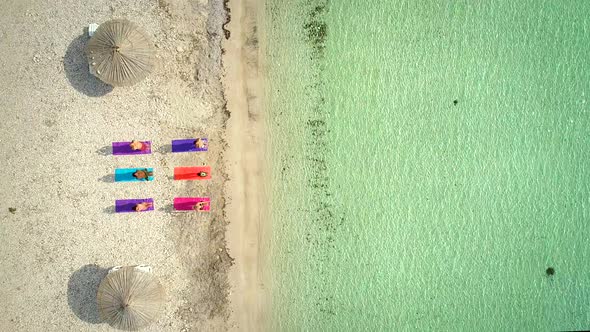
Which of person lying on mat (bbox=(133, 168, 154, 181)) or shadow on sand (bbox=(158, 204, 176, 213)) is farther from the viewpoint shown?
shadow on sand (bbox=(158, 204, 176, 213))

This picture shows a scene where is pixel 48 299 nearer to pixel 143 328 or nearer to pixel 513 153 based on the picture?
pixel 143 328

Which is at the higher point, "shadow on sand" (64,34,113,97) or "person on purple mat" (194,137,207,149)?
"shadow on sand" (64,34,113,97)

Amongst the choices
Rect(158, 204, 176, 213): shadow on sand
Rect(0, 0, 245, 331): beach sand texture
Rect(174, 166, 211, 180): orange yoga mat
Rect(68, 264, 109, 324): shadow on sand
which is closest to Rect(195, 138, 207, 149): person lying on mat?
Rect(0, 0, 245, 331): beach sand texture

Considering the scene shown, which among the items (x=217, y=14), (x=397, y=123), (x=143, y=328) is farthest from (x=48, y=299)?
(x=397, y=123)

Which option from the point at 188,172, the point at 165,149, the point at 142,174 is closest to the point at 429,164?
the point at 188,172

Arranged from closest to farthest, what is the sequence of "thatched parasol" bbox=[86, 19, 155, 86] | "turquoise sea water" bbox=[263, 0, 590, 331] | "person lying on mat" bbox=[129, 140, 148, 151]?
"thatched parasol" bbox=[86, 19, 155, 86] → "person lying on mat" bbox=[129, 140, 148, 151] → "turquoise sea water" bbox=[263, 0, 590, 331]

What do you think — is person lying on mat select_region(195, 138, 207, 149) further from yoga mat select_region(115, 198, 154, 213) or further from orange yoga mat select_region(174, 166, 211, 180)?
yoga mat select_region(115, 198, 154, 213)
